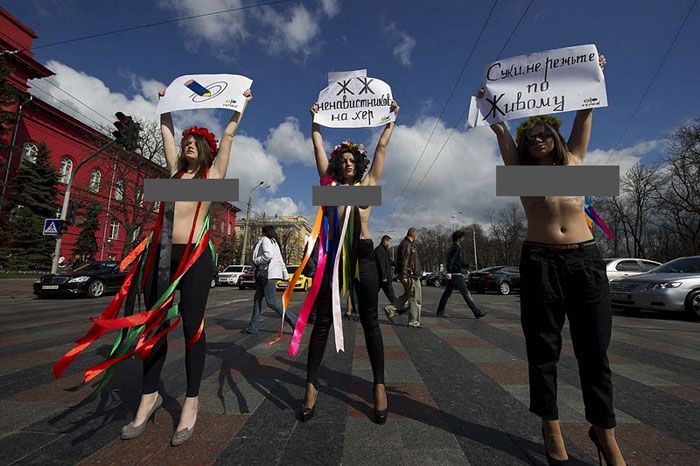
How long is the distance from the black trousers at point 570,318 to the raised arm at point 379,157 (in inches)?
50.4

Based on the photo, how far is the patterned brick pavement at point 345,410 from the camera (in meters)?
1.95

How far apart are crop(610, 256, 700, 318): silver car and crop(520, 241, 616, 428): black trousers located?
8.38m

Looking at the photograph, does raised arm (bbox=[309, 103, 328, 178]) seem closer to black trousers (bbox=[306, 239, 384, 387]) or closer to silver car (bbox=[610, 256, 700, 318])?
black trousers (bbox=[306, 239, 384, 387])

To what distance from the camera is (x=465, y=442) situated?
6.86 ft

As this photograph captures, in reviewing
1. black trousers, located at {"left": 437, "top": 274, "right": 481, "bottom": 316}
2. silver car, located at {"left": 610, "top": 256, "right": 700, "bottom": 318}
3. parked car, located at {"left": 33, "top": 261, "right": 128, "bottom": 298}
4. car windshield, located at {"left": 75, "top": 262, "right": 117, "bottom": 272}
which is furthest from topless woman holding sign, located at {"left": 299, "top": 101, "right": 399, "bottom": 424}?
car windshield, located at {"left": 75, "top": 262, "right": 117, "bottom": 272}

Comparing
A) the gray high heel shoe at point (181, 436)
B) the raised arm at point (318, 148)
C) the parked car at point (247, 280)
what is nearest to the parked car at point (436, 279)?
the parked car at point (247, 280)

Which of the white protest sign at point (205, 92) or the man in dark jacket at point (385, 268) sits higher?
the white protest sign at point (205, 92)

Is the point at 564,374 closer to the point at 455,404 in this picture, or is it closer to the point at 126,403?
the point at 455,404

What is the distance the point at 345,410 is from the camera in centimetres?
257

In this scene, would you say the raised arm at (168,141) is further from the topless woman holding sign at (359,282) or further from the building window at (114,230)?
the building window at (114,230)

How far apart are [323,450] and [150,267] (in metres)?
1.61

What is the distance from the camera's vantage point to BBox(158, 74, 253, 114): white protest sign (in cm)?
271

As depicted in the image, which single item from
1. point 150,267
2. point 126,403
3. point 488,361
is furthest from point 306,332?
point 150,267

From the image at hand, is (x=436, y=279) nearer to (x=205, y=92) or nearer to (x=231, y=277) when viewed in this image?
(x=231, y=277)
